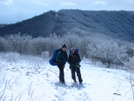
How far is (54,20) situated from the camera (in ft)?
176

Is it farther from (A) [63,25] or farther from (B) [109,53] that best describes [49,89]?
(A) [63,25]

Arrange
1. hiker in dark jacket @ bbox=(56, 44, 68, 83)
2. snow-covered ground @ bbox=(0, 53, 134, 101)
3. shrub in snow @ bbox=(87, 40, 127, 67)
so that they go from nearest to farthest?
snow-covered ground @ bbox=(0, 53, 134, 101)
hiker in dark jacket @ bbox=(56, 44, 68, 83)
shrub in snow @ bbox=(87, 40, 127, 67)

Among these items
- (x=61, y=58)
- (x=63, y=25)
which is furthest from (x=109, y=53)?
(x=63, y=25)

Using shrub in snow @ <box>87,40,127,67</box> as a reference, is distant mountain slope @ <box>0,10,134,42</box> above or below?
above

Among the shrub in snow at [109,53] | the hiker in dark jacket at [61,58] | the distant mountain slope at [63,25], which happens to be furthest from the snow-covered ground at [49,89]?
the distant mountain slope at [63,25]

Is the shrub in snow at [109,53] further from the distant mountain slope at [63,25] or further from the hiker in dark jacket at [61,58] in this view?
the distant mountain slope at [63,25]

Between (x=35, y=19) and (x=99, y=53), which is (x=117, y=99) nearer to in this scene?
(x=99, y=53)

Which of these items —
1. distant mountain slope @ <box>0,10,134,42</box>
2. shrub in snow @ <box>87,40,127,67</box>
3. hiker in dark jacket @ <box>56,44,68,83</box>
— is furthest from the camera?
distant mountain slope @ <box>0,10,134,42</box>

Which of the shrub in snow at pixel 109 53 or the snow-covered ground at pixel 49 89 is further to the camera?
the shrub in snow at pixel 109 53

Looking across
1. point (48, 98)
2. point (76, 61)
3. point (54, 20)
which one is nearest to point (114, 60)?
point (76, 61)

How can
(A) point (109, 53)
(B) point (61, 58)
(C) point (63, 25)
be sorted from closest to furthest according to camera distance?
(B) point (61, 58) → (A) point (109, 53) → (C) point (63, 25)

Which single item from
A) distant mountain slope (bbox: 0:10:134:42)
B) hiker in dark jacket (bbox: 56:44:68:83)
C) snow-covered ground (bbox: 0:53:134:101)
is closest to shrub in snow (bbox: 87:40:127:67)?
snow-covered ground (bbox: 0:53:134:101)

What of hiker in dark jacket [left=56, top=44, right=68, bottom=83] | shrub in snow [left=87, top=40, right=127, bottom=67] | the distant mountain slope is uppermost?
the distant mountain slope

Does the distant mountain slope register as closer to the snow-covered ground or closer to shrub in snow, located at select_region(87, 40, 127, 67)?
shrub in snow, located at select_region(87, 40, 127, 67)
